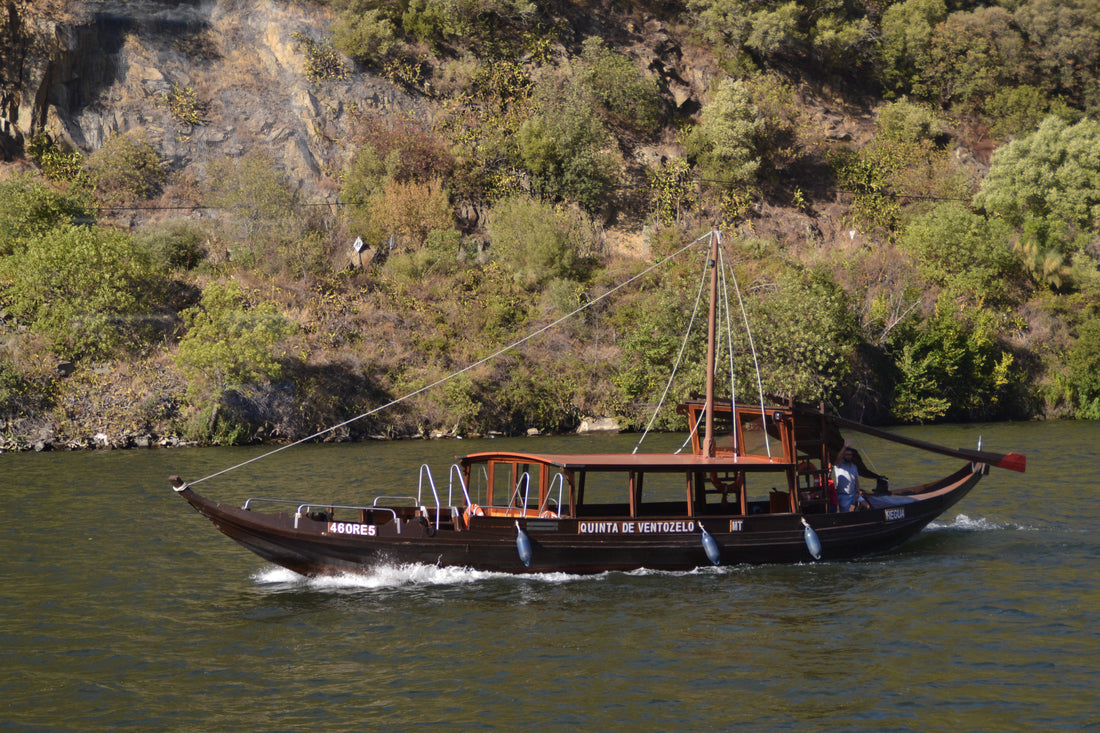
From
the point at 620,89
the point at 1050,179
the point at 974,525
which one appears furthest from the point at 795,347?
the point at 620,89

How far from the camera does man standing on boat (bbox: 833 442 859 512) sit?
24.9 metres

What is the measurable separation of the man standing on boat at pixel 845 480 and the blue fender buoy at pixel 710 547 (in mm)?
Answer: 3880

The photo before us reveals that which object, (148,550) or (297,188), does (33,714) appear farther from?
(297,188)

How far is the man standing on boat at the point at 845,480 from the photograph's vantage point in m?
24.9

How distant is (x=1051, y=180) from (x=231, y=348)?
169ft

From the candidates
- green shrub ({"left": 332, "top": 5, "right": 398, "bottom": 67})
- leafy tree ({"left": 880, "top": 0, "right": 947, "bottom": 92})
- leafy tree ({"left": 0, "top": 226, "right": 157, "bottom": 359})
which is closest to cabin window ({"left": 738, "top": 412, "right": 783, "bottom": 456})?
leafy tree ({"left": 0, "top": 226, "right": 157, "bottom": 359})

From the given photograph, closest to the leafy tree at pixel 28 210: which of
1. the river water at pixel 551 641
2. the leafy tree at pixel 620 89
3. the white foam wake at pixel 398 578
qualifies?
the river water at pixel 551 641

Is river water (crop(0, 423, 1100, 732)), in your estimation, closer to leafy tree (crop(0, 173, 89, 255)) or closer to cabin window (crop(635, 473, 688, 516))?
cabin window (crop(635, 473, 688, 516))

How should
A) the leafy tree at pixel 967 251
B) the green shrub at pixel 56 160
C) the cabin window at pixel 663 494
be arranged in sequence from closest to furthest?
the cabin window at pixel 663 494
the leafy tree at pixel 967 251
the green shrub at pixel 56 160

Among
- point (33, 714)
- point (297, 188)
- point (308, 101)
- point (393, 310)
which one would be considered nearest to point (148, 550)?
point (33, 714)

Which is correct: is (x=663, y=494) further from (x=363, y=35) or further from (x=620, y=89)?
(x=363, y=35)

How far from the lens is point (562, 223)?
205 ft

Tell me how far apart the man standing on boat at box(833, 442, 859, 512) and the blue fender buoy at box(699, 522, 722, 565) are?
12.7 ft

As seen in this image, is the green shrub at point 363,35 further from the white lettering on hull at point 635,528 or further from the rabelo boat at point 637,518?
the white lettering on hull at point 635,528
